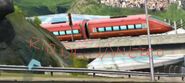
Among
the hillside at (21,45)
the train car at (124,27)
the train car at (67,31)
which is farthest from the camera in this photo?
the train car at (67,31)

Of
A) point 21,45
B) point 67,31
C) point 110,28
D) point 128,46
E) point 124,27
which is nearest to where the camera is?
point 21,45

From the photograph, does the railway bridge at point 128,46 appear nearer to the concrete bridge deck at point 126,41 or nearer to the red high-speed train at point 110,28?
the concrete bridge deck at point 126,41

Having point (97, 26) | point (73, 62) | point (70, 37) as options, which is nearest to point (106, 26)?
point (97, 26)

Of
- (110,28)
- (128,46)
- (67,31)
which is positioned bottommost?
(128,46)

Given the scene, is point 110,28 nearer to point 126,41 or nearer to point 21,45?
point 126,41

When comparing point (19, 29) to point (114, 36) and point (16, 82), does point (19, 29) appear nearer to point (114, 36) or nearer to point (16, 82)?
point (16, 82)

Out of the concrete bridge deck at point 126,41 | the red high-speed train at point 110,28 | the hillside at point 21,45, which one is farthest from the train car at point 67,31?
the hillside at point 21,45

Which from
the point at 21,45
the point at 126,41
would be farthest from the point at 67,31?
the point at 21,45
